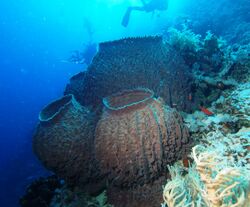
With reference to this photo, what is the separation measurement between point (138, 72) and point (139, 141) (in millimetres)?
1735

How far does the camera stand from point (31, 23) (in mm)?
90062

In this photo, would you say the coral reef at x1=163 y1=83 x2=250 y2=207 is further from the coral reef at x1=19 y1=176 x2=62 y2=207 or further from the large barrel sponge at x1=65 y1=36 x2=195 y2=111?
the coral reef at x1=19 y1=176 x2=62 y2=207

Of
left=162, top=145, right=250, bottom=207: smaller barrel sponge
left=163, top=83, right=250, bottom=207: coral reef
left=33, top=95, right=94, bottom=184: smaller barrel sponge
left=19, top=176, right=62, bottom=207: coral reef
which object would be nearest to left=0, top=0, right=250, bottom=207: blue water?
left=19, top=176, right=62, bottom=207: coral reef

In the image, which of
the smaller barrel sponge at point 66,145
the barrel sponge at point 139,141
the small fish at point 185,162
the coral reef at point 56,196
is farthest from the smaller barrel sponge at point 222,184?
the coral reef at point 56,196

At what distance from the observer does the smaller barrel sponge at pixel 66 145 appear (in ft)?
11.9

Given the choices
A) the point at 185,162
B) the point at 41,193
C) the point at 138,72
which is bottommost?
the point at 41,193

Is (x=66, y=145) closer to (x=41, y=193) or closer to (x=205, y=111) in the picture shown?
(x=41, y=193)

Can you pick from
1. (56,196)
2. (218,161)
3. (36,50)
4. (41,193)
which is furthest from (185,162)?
(36,50)

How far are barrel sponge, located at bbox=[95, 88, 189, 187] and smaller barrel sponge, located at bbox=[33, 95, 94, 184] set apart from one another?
374 mm

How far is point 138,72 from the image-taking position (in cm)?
436

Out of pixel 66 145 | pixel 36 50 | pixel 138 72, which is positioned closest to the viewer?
pixel 66 145

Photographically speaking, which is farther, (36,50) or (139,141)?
(36,50)

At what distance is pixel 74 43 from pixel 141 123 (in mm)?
60580

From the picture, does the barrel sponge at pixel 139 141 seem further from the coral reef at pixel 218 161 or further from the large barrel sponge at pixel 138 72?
the large barrel sponge at pixel 138 72
